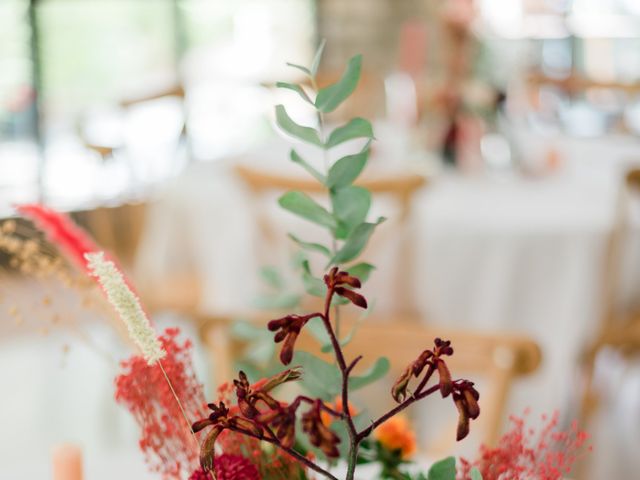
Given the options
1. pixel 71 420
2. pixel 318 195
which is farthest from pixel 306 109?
pixel 318 195

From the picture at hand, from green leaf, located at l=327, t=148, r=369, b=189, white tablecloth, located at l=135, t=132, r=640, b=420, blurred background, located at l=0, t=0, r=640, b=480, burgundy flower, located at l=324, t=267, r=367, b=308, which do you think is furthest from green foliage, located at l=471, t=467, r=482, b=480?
white tablecloth, located at l=135, t=132, r=640, b=420

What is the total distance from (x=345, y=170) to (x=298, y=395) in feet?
0.52

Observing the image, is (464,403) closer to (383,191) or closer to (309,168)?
(309,168)

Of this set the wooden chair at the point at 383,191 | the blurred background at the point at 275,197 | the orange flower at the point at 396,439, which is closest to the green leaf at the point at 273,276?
the blurred background at the point at 275,197

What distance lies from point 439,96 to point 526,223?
568 mm

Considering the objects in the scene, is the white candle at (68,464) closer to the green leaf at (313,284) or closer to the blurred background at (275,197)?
the blurred background at (275,197)

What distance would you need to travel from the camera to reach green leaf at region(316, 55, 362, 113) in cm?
71

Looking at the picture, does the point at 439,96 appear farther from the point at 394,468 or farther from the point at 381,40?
the point at 381,40

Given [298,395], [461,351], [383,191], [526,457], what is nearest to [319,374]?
[298,395]

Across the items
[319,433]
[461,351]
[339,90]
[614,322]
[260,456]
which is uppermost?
[339,90]

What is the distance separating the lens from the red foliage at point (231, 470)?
0.62m

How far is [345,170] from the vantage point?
728 millimetres

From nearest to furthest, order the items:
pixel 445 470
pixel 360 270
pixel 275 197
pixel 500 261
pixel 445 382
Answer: pixel 445 382 < pixel 445 470 < pixel 360 270 < pixel 500 261 < pixel 275 197

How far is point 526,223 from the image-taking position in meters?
2.44
